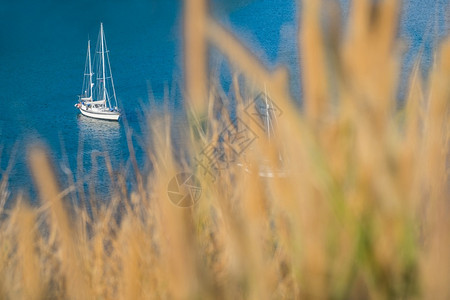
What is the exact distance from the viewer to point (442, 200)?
0.58 metres

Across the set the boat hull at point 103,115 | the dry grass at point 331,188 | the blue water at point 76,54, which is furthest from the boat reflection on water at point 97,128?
the dry grass at point 331,188

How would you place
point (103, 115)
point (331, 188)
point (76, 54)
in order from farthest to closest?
1. point (76, 54)
2. point (103, 115)
3. point (331, 188)

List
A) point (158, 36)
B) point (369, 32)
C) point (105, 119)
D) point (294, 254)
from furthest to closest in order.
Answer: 1. point (158, 36)
2. point (105, 119)
3. point (294, 254)
4. point (369, 32)

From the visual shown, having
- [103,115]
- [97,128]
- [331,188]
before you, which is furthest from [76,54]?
[331,188]

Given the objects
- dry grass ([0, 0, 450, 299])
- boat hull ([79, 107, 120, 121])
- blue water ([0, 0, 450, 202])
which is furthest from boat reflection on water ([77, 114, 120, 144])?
dry grass ([0, 0, 450, 299])

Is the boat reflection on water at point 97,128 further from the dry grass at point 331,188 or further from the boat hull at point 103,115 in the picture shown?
the dry grass at point 331,188

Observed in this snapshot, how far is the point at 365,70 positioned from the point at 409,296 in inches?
8.9

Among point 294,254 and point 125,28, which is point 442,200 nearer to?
point 294,254

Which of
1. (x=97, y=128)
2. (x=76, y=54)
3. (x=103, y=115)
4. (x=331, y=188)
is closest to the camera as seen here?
(x=331, y=188)

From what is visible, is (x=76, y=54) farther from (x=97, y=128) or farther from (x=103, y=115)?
(x=97, y=128)

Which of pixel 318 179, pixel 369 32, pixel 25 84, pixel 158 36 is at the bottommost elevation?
pixel 318 179

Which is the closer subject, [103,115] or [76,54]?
[103,115]

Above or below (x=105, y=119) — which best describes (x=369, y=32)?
below

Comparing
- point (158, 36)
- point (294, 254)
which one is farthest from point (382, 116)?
point (158, 36)
